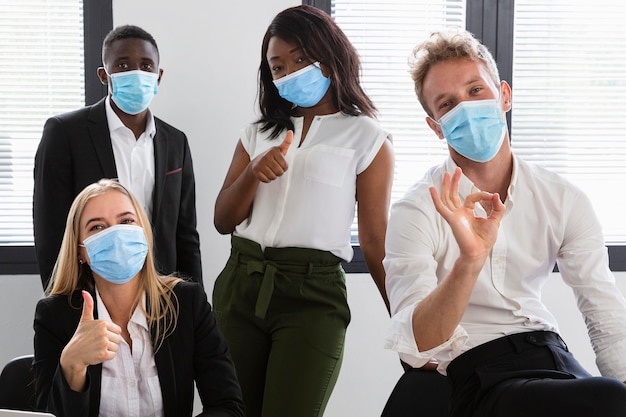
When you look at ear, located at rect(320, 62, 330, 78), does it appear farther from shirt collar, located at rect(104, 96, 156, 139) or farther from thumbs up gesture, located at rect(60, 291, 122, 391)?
thumbs up gesture, located at rect(60, 291, 122, 391)

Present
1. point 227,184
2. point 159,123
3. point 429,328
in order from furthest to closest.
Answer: point 159,123, point 227,184, point 429,328

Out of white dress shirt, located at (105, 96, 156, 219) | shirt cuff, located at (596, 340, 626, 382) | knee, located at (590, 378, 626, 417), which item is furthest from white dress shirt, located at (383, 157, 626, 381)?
white dress shirt, located at (105, 96, 156, 219)

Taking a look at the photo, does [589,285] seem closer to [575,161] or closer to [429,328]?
[429,328]

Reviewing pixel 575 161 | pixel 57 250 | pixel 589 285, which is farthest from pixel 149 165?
pixel 575 161

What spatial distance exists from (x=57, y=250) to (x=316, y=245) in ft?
3.09

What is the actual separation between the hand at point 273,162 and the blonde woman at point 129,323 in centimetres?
34

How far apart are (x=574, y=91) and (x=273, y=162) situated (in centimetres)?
198

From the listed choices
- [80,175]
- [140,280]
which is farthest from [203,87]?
[140,280]

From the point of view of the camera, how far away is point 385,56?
135 inches

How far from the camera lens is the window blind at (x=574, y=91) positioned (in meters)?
3.48

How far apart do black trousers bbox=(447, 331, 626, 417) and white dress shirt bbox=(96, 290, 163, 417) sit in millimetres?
704

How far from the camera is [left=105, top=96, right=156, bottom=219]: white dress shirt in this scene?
261 centimetres

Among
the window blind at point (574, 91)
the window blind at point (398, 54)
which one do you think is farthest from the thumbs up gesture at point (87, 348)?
the window blind at point (574, 91)

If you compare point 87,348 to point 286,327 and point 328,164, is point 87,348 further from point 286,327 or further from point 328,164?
point 328,164
